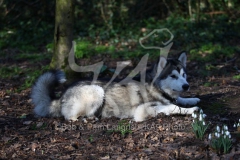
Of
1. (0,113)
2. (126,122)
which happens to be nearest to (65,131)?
(126,122)

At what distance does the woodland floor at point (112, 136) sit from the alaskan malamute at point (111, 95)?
0.72 ft

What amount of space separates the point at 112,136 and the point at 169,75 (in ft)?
5.67

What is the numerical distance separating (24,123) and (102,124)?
4.28 ft

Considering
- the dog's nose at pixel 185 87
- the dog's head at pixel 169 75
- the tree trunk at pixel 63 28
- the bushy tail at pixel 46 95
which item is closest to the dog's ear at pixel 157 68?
the dog's head at pixel 169 75

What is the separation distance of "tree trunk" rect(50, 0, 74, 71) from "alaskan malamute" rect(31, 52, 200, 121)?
1878 millimetres

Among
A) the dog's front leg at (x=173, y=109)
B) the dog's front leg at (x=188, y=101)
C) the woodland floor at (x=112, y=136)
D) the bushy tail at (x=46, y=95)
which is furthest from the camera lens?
the dog's front leg at (x=188, y=101)

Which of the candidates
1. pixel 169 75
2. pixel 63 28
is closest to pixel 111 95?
pixel 169 75

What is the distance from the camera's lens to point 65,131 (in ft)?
19.4

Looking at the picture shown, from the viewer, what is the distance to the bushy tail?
6.71 metres

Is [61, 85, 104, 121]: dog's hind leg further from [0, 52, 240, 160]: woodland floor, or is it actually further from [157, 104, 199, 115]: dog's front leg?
[157, 104, 199, 115]: dog's front leg

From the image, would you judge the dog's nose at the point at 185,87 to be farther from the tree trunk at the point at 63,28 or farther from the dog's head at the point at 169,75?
the tree trunk at the point at 63,28

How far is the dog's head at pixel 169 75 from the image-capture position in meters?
6.56

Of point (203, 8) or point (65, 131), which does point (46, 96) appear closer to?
point (65, 131)

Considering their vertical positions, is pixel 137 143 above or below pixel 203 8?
below
